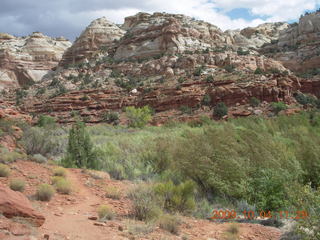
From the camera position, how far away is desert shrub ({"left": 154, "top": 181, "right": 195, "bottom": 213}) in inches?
219


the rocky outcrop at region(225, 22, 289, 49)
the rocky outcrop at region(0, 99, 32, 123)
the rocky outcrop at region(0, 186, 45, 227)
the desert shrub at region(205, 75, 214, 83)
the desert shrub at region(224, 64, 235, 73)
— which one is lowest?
the rocky outcrop at region(0, 186, 45, 227)

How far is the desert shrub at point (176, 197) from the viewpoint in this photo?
18.2 feet

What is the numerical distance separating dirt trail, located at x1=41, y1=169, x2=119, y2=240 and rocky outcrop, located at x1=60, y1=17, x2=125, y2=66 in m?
57.5

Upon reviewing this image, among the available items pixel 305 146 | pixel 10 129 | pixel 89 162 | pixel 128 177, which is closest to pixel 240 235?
pixel 305 146

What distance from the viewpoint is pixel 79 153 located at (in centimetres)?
981

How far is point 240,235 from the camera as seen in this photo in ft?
14.3

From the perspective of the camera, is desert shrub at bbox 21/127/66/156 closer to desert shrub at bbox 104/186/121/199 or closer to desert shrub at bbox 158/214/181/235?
desert shrub at bbox 104/186/121/199

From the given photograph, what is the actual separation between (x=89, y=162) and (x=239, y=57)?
39801 mm

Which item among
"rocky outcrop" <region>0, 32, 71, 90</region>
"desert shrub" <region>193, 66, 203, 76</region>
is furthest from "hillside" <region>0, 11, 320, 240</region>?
"rocky outcrop" <region>0, 32, 71, 90</region>

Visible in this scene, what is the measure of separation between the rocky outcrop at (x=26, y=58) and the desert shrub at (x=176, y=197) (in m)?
63.5

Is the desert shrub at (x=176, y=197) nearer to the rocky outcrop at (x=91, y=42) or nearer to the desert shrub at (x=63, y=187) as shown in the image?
the desert shrub at (x=63, y=187)

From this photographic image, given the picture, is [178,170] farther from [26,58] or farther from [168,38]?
[26,58]

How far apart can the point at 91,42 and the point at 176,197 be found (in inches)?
2472

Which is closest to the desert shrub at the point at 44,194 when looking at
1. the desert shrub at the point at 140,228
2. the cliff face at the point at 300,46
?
the desert shrub at the point at 140,228
